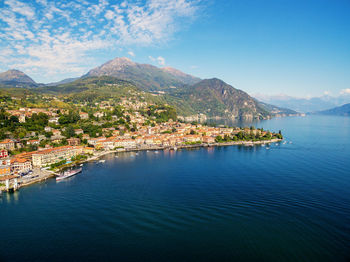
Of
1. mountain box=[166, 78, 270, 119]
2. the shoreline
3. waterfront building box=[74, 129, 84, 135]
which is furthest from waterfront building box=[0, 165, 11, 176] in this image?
mountain box=[166, 78, 270, 119]

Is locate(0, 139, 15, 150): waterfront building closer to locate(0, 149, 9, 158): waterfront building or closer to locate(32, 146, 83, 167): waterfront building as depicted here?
locate(0, 149, 9, 158): waterfront building

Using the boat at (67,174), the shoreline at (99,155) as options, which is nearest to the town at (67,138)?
the shoreline at (99,155)

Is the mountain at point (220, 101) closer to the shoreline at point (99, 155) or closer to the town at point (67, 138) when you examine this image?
the town at point (67, 138)

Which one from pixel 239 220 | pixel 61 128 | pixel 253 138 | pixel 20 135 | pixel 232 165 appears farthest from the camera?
pixel 253 138

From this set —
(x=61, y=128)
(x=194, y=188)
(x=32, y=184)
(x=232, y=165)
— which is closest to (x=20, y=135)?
(x=61, y=128)

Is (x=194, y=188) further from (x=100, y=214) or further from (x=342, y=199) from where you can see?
(x=342, y=199)

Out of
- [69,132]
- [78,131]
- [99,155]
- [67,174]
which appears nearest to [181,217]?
[67,174]

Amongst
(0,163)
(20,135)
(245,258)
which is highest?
(20,135)
